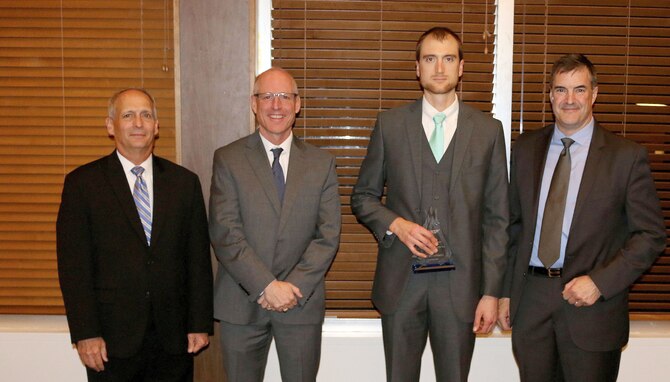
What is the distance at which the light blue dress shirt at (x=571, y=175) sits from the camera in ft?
8.75

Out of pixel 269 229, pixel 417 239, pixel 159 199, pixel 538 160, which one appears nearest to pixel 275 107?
pixel 269 229

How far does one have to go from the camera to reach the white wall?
3.42m

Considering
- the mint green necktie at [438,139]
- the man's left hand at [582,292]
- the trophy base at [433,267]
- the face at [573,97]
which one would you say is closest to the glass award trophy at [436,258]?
the trophy base at [433,267]

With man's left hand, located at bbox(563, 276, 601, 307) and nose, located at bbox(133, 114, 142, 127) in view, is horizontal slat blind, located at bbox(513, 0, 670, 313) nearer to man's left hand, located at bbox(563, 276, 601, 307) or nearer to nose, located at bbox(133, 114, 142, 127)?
man's left hand, located at bbox(563, 276, 601, 307)

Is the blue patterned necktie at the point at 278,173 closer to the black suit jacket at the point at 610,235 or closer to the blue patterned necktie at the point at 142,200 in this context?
the blue patterned necktie at the point at 142,200

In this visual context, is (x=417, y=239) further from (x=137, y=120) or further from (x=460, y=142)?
(x=137, y=120)

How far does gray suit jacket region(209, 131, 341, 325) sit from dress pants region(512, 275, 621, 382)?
89cm

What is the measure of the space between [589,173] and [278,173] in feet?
4.43

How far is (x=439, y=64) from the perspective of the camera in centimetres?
270

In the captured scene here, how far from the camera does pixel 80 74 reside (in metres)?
3.47

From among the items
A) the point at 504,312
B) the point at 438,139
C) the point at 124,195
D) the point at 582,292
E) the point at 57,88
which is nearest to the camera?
the point at 582,292

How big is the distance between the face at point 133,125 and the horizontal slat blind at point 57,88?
71cm

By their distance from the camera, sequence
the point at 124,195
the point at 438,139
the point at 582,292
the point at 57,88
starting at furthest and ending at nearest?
the point at 57,88 → the point at 438,139 → the point at 124,195 → the point at 582,292

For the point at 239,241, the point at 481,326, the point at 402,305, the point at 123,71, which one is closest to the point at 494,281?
the point at 481,326
